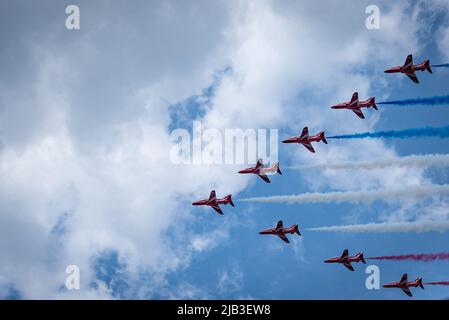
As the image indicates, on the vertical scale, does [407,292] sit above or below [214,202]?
below

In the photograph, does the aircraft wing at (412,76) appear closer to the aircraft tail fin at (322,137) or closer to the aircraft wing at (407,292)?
the aircraft tail fin at (322,137)

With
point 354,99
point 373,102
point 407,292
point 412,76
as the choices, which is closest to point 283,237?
point 407,292

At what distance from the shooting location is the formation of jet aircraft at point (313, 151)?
5079 inches

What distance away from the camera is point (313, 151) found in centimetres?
13638

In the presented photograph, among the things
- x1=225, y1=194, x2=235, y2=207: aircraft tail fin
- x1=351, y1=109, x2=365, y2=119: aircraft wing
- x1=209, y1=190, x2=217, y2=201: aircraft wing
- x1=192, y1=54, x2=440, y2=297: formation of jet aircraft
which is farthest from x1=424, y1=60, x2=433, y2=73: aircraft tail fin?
x1=209, y1=190, x2=217, y2=201: aircraft wing

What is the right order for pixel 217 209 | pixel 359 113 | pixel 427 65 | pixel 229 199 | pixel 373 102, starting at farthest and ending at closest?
pixel 217 209 < pixel 359 113 < pixel 229 199 < pixel 373 102 < pixel 427 65

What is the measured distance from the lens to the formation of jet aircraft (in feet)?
423

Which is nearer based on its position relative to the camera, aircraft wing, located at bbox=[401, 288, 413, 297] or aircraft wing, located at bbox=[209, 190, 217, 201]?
aircraft wing, located at bbox=[401, 288, 413, 297]

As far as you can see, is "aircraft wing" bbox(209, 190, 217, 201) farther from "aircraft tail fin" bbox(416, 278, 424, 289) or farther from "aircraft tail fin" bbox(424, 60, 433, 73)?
"aircraft tail fin" bbox(424, 60, 433, 73)

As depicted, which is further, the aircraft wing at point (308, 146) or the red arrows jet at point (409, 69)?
the aircraft wing at point (308, 146)

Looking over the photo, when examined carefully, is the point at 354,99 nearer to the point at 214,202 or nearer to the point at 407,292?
the point at 214,202

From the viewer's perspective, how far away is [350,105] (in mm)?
135625

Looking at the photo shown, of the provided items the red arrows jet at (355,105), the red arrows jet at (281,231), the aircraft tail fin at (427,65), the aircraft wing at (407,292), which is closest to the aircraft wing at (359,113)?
the red arrows jet at (355,105)
